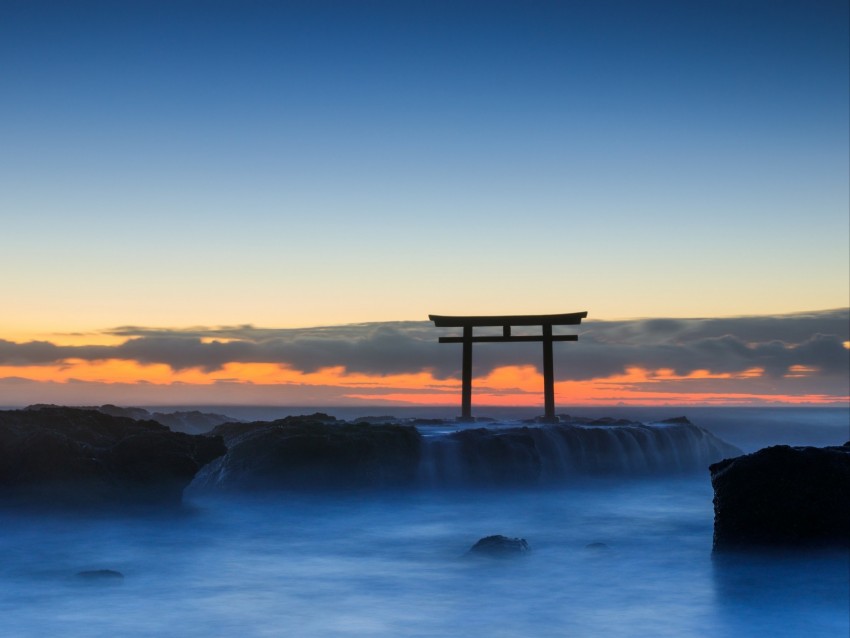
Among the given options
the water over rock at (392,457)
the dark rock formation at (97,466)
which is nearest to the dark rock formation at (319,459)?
the water over rock at (392,457)

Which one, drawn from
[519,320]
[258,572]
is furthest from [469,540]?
[519,320]

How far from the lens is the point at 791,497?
11180mm

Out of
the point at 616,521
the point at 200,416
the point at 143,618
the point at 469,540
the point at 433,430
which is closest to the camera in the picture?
the point at 143,618

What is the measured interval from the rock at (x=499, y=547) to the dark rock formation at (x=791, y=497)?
327 centimetres

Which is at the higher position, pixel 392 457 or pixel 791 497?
pixel 791 497

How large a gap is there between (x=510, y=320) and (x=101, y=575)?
14717 millimetres

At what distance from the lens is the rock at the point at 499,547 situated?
12992 millimetres

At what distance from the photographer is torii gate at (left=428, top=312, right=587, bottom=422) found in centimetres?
2452

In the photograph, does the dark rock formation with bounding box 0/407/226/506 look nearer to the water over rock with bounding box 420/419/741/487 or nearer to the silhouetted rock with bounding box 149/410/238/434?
the water over rock with bounding box 420/419/741/487

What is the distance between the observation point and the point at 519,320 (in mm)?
24719

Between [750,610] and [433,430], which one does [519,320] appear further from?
[750,610]

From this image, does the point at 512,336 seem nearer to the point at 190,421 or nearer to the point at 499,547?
the point at 499,547

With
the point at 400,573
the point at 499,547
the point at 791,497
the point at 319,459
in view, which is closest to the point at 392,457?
→ the point at 319,459

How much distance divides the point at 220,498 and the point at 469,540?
18.7ft
